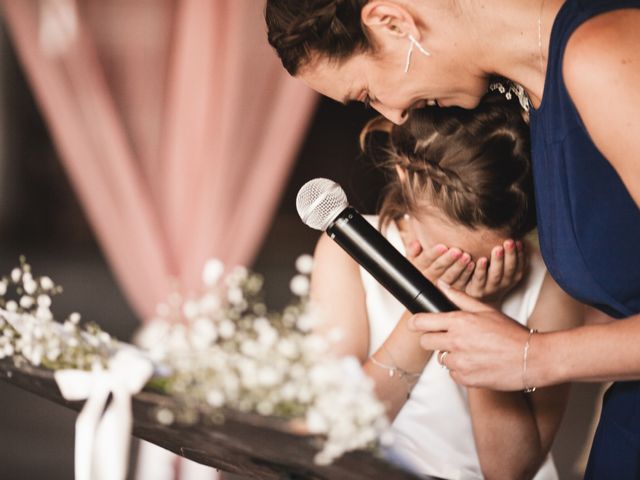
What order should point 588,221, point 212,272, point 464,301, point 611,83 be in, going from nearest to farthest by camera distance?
point 611,83
point 588,221
point 464,301
point 212,272

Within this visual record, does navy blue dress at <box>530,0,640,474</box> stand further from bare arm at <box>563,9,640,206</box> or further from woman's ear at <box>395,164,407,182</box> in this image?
woman's ear at <box>395,164,407,182</box>

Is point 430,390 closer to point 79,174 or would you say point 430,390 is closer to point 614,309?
point 614,309

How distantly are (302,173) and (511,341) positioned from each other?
3.53 metres

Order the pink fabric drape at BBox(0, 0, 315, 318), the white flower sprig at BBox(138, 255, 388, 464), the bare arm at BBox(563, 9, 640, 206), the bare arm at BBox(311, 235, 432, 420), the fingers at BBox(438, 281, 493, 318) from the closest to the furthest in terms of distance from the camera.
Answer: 1. the bare arm at BBox(563, 9, 640, 206)
2. the white flower sprig at BBox(138, 255, 388, 464)
3. the fingers at BBox(438, 281, 493, 318)
4. the bare arm at BBox(311, 235, 432, 420)
5. the pink fabric drape at BBox(0, 0, 315, 318)

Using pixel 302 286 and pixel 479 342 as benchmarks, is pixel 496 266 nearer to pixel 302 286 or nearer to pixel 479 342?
pixel 479 342

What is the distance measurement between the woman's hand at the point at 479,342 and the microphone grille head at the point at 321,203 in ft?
0.52

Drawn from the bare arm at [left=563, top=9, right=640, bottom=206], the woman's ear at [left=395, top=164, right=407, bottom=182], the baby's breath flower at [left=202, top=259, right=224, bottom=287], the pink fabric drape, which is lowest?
the bare arm at [left=563, top=9, right=640, bottom=206]

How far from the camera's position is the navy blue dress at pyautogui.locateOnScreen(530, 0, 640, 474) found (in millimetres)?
990

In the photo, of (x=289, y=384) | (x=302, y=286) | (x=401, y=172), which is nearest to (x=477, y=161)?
(x=401, y=172)

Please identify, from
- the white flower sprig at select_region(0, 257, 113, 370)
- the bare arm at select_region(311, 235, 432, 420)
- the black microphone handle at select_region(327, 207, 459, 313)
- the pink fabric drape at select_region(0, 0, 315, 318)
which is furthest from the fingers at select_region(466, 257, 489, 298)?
the pink fabric drape at select_region(0, 0, 315, 318)

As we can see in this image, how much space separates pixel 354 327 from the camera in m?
1.55

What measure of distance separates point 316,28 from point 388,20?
94 millimetres

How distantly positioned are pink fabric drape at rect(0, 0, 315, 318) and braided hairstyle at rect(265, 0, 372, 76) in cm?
186

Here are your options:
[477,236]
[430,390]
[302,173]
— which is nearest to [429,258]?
[477,236]
